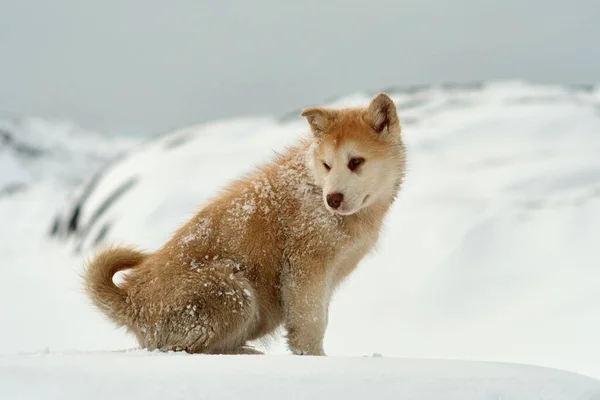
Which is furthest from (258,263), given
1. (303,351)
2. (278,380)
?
(278,380)

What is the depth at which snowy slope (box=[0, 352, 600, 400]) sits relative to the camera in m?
3.69

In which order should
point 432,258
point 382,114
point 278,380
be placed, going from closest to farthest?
point 278,380 < point 382,114 < point 432,258

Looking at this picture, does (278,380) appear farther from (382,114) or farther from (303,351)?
(382,114)

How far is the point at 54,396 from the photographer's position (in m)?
3.68

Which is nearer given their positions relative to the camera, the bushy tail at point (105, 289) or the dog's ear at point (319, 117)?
the bushy tail at point (105, 289)

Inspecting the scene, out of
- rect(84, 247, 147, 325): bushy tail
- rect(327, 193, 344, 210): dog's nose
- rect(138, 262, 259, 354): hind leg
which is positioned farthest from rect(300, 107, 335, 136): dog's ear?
rect(84, 247, 147, 325): bushy tail

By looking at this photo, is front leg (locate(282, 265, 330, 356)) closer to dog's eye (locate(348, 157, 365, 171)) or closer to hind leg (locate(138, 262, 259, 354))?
hind leg (locate(138, 262, 259, 354))

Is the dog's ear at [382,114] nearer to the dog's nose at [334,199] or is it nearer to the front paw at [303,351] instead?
the dog's nose at [334,199]

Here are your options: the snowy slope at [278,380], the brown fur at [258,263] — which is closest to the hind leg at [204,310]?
the brown fur at [258,263]

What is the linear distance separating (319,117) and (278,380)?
2271 mm

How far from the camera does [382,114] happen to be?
529 cm

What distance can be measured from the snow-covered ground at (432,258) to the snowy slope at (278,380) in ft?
0.05

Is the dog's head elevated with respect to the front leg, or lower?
elevated

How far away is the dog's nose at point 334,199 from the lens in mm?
4824
